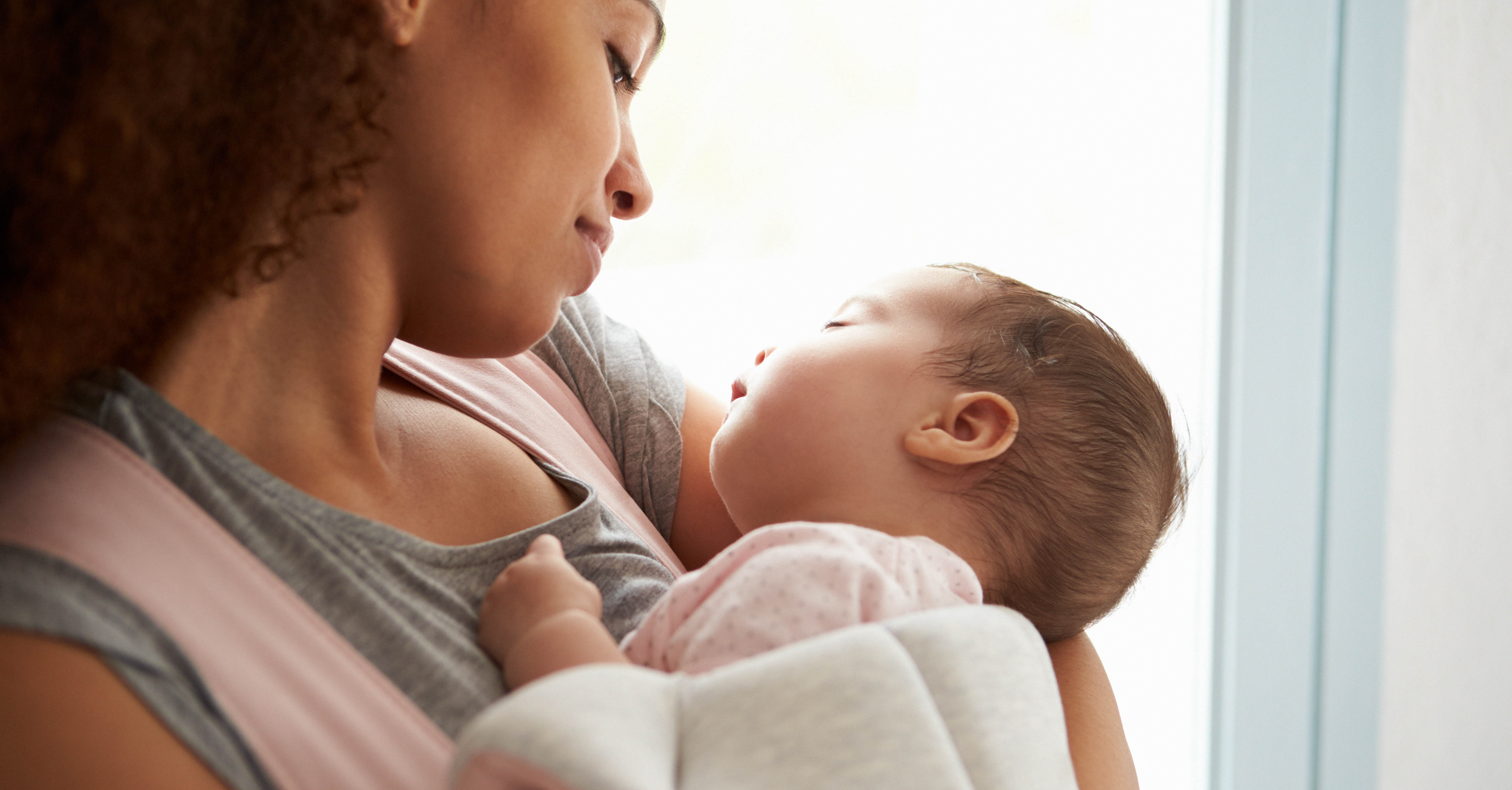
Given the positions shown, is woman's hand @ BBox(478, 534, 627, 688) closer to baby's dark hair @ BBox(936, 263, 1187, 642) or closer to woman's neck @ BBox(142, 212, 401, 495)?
woman's neck @ BBox(142, 212, 401, 495)

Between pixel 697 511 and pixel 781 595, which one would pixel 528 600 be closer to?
pixel 781 595

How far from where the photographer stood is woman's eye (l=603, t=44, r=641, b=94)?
946 mm

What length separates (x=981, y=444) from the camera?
1.00m

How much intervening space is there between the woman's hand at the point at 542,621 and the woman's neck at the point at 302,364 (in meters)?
0.18

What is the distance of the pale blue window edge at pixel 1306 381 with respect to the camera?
5.80 feet

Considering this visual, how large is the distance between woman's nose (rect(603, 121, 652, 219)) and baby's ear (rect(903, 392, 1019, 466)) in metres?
0.38

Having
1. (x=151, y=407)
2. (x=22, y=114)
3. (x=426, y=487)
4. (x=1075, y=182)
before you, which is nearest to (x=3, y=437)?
(x=151, y=407)

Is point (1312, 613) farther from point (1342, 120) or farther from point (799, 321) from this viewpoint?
point (799, 321)

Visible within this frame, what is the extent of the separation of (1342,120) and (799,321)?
3.60 feet

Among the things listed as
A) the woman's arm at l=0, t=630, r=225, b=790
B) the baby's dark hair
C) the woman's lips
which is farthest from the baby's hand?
the baby's dark hair

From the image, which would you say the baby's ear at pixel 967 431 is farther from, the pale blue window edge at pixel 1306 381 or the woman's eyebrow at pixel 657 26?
the pale blue window edge at pixel 1306 381

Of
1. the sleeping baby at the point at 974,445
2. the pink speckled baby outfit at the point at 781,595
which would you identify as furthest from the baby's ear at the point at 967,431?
the pink speckled baby outfit at the point at 781,595

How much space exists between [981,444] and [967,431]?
3 centimetres

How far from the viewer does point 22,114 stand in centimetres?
64
